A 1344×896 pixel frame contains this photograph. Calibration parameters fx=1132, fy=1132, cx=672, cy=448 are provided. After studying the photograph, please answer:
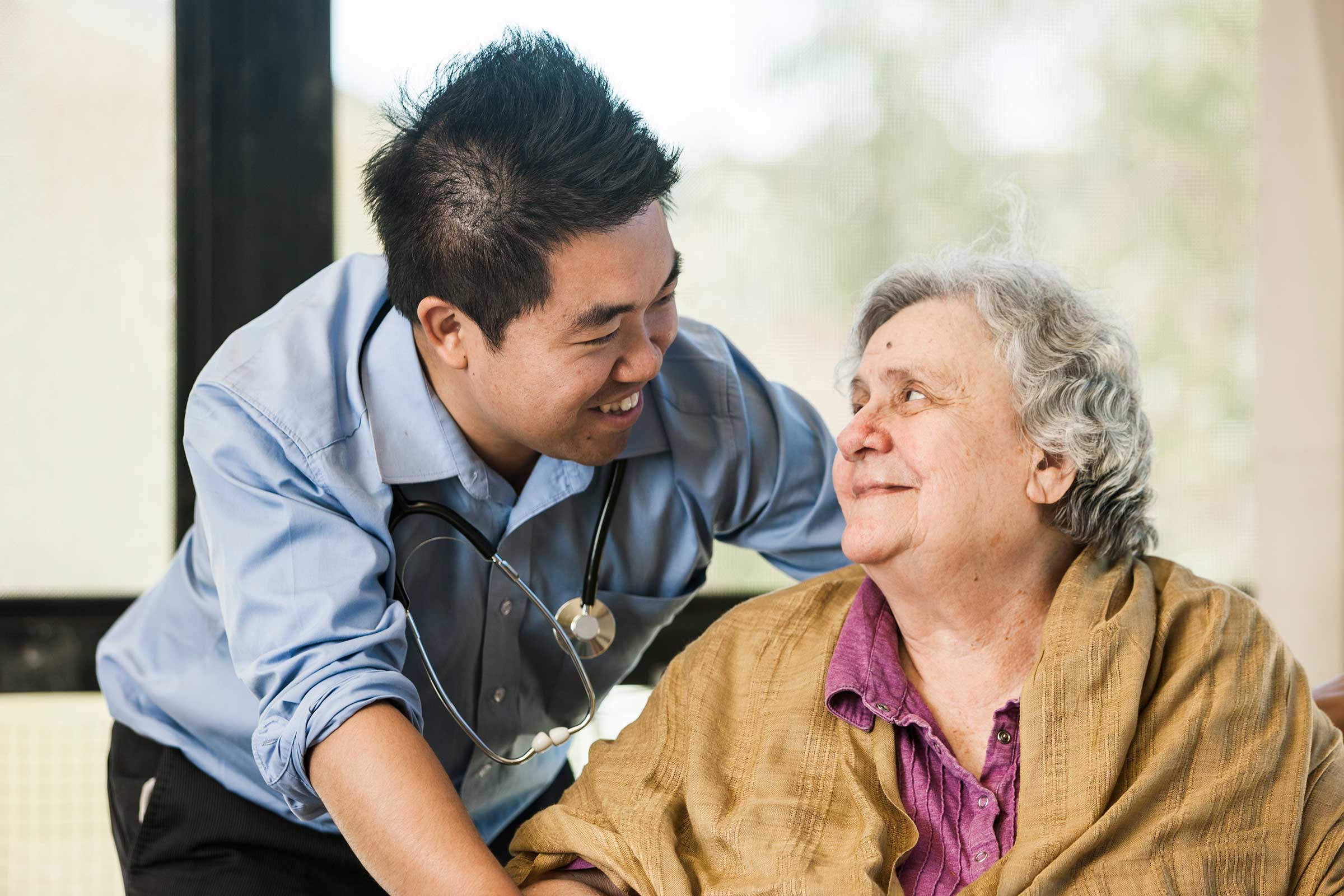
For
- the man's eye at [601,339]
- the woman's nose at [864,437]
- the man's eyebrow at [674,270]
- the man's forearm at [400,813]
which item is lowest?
the man's forearm at [400,813]

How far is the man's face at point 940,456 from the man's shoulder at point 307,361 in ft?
2.25

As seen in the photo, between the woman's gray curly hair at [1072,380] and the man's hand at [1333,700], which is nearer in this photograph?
the woman's gray curly hair at [1072,380]

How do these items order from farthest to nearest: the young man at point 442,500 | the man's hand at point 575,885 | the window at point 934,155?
1. the window at point 934,155
2. the man's hand at point 575,885
3. the young man at point 442,500

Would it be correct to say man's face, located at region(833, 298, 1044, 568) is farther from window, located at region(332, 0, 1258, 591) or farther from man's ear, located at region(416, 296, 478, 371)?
window, located at region(332, 0, 1258, 591)

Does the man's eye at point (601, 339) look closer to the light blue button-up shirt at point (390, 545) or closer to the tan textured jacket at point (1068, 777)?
the light blue button-up shirt at point (390, 545)

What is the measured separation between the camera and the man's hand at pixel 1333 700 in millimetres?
1685

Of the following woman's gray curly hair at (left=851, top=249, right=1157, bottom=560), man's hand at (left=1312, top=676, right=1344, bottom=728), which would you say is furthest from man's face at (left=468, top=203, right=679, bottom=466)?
man's hand at (left=1312, top=676, right=1344, bottom=728)

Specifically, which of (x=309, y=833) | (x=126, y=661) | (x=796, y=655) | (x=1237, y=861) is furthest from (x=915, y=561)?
(x=126, y=661)

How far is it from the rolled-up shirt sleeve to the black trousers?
25 centimetres

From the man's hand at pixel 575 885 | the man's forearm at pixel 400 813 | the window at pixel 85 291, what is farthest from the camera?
the window at pixel 85 291

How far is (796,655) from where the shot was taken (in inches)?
61.7

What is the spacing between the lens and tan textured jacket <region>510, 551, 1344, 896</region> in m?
1.30

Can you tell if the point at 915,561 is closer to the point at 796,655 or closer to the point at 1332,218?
the point at 796,655

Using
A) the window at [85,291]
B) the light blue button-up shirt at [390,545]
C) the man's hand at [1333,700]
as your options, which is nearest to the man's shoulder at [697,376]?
the light blue button-up shirt at [390,545]
